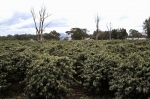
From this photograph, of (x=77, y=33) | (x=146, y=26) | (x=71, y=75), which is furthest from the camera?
(x=77, y=33)

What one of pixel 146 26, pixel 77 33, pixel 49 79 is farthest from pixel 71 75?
pixel 77 33

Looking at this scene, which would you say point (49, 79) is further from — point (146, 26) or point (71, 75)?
point (146, 26)

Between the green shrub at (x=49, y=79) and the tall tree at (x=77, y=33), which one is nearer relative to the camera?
the green shrub at (x=49, y=79)

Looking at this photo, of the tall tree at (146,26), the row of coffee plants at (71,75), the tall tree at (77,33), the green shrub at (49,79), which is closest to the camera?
the row of coffee plants at (71,75)

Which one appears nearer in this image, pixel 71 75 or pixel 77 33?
pixel 71 75

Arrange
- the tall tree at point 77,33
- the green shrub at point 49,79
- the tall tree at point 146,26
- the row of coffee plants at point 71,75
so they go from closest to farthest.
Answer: the row of coffee plants at point 71,75 → the green shrub at point 49,79 → the tall tree at point 146,26 → the tall tree at point 77,33

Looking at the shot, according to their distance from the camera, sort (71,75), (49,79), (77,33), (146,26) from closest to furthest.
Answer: (49,79)
(71,75)
(146,26)
(77,33)

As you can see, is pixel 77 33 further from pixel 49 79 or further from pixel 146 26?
pixel 49 79

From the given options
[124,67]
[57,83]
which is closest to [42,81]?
[57,83]

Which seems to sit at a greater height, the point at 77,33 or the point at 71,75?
the point at 77,33

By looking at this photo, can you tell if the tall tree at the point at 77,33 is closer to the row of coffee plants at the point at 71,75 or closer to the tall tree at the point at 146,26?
the tall tree at the point at 146,26

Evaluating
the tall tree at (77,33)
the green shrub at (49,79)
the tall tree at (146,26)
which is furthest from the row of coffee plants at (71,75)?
the tall tree at (77,33)

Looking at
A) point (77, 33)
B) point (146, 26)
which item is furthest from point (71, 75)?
point (77, 33)

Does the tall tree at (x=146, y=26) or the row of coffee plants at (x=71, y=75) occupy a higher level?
the tall tree at (x=146, y=26)
